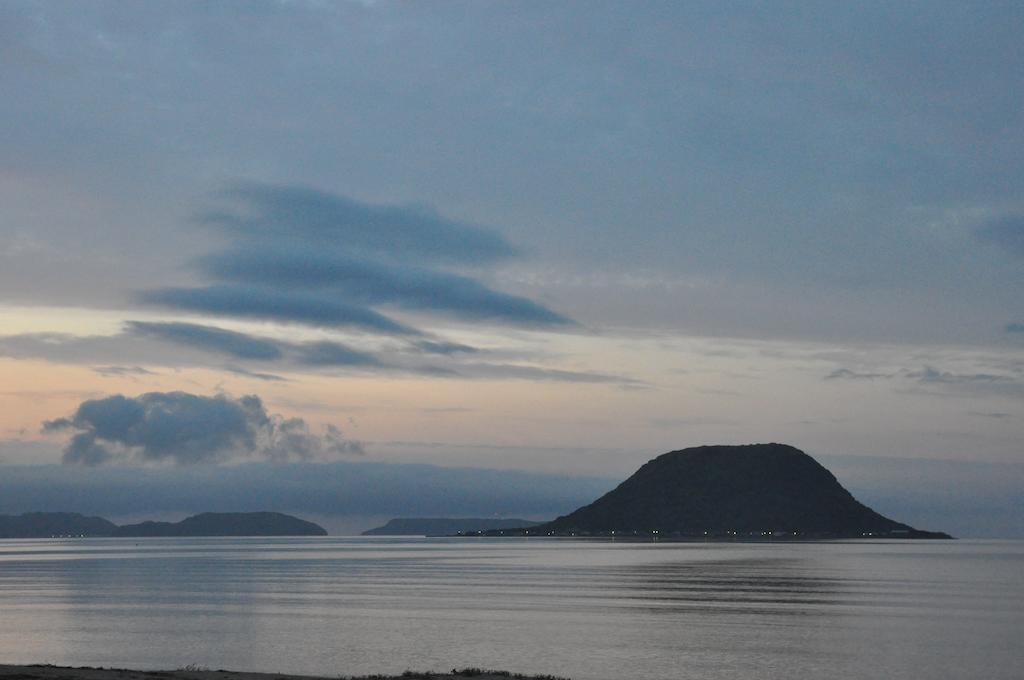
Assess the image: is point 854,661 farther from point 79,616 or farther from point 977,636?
point 79,616

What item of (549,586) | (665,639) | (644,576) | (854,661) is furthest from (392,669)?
(644,576)

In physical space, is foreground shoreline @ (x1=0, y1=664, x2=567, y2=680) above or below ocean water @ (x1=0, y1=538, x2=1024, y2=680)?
above

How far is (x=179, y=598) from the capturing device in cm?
10869

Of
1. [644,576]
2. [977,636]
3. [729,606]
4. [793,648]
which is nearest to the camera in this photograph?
[793,648]

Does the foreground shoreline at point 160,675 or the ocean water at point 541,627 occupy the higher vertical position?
the foreground shoreline at point 160,675

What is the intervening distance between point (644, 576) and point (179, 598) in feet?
219

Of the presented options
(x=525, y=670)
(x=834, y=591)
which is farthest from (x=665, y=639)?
(x=834, y=591)

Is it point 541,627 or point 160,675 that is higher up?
point 160,675

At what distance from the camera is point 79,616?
283 feet

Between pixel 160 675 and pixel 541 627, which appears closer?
pixel 160 675

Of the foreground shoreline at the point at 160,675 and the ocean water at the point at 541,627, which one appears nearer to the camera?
the foreground shoreline at the point at 160,675

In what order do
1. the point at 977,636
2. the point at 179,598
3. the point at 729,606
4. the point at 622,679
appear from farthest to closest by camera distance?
the point at 179,598
the point at 729,606
the point at 977,636
the point at 622,679

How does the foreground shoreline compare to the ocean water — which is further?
the ocean water

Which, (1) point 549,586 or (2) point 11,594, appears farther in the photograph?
(1) point 549,586
